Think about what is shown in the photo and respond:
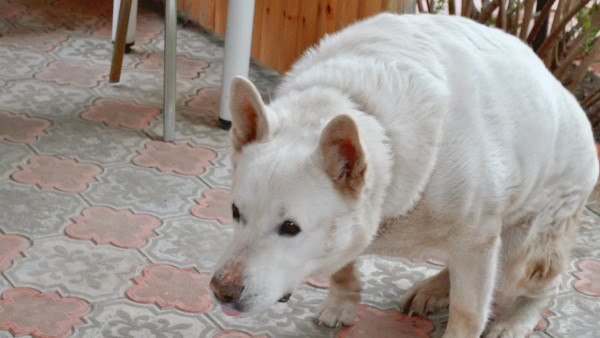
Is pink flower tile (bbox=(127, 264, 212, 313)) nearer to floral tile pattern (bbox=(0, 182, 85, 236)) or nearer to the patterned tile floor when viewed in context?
the patterned tile floor

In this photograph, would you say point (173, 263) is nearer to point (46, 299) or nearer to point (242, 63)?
point (46, 299)

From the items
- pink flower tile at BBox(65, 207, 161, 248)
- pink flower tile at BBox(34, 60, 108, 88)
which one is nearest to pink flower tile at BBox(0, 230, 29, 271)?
pink flower tile at BBox(65, 207, 161, 248)

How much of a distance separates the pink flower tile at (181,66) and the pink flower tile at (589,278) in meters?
2.39

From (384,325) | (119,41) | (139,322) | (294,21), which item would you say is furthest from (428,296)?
(119,41)

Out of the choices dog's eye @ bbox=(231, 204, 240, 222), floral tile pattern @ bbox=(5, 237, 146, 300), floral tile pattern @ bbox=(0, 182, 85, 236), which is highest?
dog's eye @ bbox=(231, 204, 240, 222)

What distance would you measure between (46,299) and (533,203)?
1.56 meters

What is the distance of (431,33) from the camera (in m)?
2.44

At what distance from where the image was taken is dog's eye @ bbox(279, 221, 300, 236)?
2.14 metres

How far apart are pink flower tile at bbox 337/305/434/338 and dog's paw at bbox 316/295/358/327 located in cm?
3

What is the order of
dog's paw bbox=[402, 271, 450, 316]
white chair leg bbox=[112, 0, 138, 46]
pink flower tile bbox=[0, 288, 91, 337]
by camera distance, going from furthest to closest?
white chair leg bbox=[112, 0, 138, 46] → dog's paw bbox=[402, 271, 450, 316] → pink flower tile bbox=[0, 288, 91, 337]

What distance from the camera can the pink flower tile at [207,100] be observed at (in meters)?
4.46

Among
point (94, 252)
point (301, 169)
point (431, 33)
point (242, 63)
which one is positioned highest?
point (431, 33)

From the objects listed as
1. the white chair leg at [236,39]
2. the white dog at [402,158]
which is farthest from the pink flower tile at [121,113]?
the white dog at [402,158]

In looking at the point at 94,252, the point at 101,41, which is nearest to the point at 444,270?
the point at 94,252
